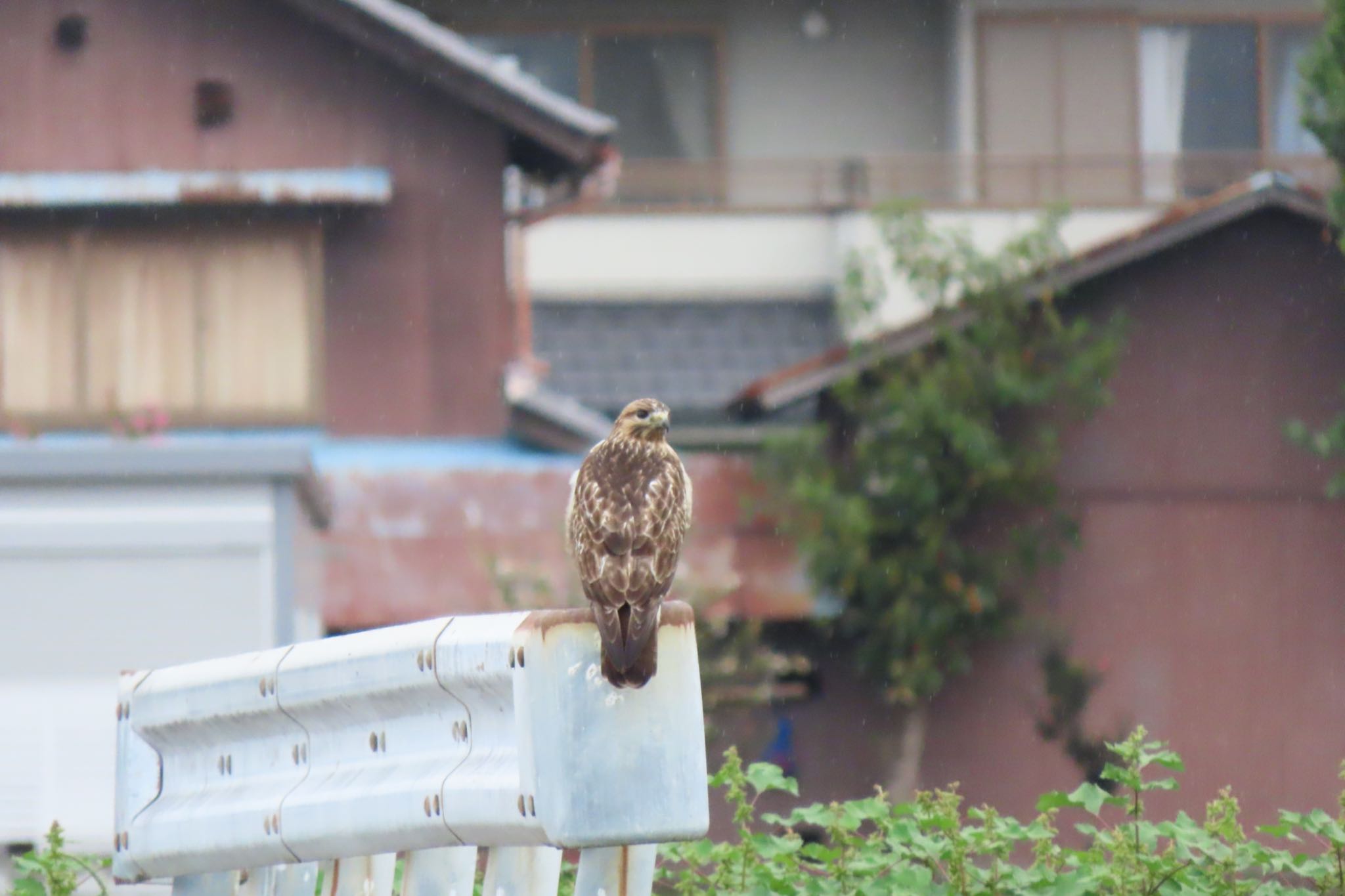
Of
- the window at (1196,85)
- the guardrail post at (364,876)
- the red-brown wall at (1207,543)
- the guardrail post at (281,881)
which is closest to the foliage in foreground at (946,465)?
the red-brown wall at (1207,543)

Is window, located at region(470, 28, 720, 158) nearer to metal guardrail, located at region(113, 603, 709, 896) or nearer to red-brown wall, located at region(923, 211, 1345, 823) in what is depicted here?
red-brown wall, located at region(923, 211, 1345, 823)

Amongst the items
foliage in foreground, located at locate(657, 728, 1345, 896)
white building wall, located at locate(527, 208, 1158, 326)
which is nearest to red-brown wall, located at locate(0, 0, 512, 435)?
white building wall, located at locate(527, 208, 1158, 326)

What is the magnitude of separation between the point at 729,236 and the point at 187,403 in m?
7.67

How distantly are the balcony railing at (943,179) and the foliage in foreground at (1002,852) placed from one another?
17395 mm

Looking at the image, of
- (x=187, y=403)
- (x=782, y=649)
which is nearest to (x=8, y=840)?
(x=187, y=403)

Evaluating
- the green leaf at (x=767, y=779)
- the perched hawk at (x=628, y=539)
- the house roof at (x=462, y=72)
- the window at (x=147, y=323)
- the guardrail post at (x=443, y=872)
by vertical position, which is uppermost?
the house roof at (x=462, y=72)

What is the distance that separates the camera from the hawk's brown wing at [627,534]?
3658 mm

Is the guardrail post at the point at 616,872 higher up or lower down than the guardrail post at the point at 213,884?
higher up

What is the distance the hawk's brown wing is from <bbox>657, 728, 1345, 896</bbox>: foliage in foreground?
2.36ft

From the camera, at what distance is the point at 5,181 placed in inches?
628

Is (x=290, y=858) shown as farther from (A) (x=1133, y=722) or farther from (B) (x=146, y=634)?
(A) (x=1133, y=722)

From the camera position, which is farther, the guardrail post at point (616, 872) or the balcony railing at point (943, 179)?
the balcony railing at point (943, 179)

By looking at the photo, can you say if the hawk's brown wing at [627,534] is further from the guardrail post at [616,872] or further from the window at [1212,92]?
the window at [1212,92]

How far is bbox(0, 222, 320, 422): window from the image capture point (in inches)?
634
